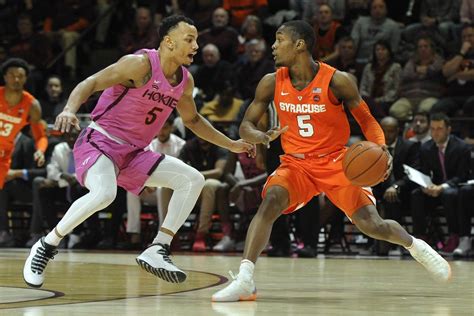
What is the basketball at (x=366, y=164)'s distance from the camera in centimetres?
593

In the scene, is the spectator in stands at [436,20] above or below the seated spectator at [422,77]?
above

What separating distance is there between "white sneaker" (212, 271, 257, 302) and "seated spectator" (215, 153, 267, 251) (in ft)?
17.2

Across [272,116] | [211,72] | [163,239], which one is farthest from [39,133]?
[163,239]

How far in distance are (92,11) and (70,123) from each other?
34.1 ft

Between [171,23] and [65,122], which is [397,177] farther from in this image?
[65,122]

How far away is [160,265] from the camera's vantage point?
5.96 m

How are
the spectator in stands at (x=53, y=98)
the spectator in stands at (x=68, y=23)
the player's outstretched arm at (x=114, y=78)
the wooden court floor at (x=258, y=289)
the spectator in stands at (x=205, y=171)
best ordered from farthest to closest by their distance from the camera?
the spectator in stands at (x=68, y=23) < the spectator in stands at (x=53, y=98) < the spectator in stands at (x=205, y=171) < the player's outstretched arm at (x=114, y=78) < the wooden court floor at (x=258, y=289)

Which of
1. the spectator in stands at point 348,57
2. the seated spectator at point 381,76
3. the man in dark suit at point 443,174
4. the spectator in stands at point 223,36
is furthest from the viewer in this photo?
the spectator in stands at point 223,36

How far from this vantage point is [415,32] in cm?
1280

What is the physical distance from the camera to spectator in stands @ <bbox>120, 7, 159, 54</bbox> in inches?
558

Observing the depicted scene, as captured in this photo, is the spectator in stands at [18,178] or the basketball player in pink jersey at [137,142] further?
the spectator in stands at [18,178]

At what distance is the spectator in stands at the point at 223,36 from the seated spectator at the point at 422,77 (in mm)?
2474

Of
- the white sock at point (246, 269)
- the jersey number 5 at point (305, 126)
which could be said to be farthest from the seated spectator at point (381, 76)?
the white sock at point (246, 269)

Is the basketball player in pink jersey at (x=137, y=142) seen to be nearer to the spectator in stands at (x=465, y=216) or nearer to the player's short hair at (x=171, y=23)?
the player's short hair at (x=171, y=23)
